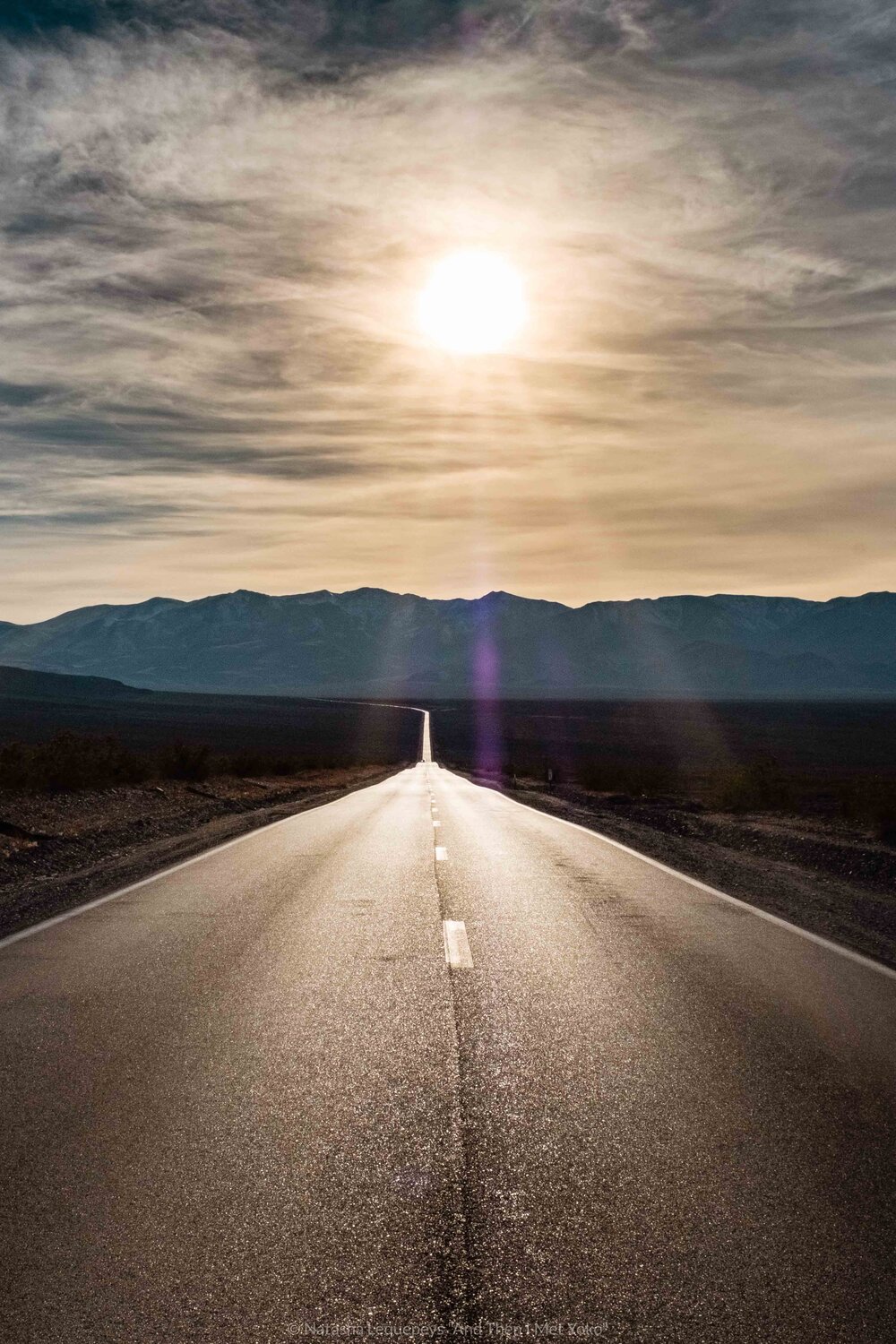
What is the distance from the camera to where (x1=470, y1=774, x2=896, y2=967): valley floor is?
10.2 m

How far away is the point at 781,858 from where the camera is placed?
52.7ft

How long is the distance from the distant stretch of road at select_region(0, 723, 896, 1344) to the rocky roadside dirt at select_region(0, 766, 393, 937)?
2916mm

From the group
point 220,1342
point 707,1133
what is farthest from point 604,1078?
point 220,1342

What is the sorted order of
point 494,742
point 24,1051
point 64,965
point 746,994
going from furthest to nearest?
point 494,742 → point 64,965 → point 746,994 → point 24,1051

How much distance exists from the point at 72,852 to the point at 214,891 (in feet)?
16.8

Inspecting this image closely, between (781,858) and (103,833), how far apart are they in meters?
11.2

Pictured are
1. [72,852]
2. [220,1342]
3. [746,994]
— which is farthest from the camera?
[72,852]

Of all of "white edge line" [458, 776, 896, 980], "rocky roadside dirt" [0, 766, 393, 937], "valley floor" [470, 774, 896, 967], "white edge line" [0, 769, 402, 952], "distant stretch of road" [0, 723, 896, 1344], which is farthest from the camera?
"rocky roadside dirt" [0, 766, 393, 937]

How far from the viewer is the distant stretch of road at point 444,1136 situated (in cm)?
314

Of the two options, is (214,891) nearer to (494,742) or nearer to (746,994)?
(746,994)

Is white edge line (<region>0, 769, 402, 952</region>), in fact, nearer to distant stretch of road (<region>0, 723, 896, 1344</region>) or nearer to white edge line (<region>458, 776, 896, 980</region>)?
distant stretch of road (<region>0, 723, 896, 1344</region>)

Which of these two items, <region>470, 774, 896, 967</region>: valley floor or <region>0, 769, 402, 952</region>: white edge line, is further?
<region>470, 774, 896, 967</region>: valley floor

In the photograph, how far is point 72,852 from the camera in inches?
598

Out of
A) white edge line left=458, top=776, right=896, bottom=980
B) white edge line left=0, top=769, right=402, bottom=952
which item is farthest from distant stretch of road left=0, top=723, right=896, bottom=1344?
white edge line left=0, top=769, right=402, bottom=952
